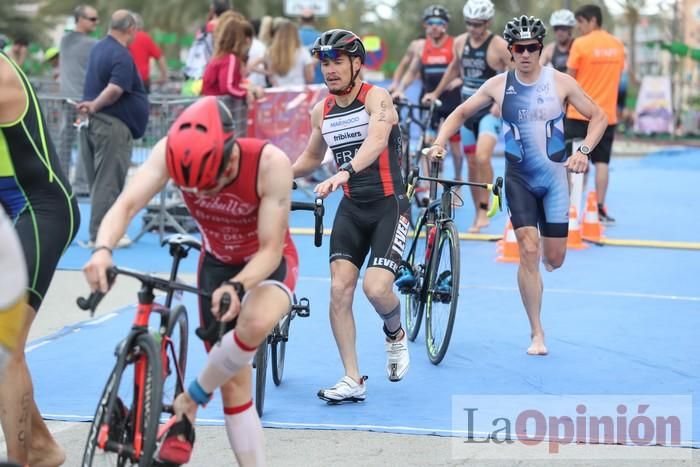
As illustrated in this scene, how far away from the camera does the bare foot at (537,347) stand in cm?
784

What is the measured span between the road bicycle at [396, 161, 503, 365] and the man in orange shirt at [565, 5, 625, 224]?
17.5ft

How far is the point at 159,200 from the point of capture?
1278cm

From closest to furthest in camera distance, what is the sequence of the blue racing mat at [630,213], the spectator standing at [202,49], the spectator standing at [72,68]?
the blue racing mat at [630,213] < the spectator standing at [72,68] < the spectator standing at [202,49]

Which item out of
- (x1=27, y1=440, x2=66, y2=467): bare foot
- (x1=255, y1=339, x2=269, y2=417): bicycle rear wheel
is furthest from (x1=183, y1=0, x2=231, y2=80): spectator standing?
(x1=27, y1=440, x2=66, y2=467): bare foot

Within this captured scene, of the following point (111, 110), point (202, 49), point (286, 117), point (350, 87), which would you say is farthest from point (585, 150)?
point (202, 49)

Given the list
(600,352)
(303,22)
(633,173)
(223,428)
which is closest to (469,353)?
(600,352)

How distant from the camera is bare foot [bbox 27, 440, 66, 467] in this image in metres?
5.36

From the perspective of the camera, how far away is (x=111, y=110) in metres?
11.6

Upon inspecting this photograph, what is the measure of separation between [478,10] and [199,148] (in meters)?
8.20

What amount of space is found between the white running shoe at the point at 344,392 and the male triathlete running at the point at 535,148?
157 centimetres

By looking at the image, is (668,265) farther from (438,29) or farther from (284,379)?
(284,379)

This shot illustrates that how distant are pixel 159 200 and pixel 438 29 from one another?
3.63 meters

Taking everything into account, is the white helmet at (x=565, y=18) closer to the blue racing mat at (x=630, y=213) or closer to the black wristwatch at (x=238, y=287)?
the blue racing mat at (x=630, y=213)

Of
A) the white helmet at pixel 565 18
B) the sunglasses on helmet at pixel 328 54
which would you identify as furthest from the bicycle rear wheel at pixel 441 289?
the white helmet at pixel 565 18
